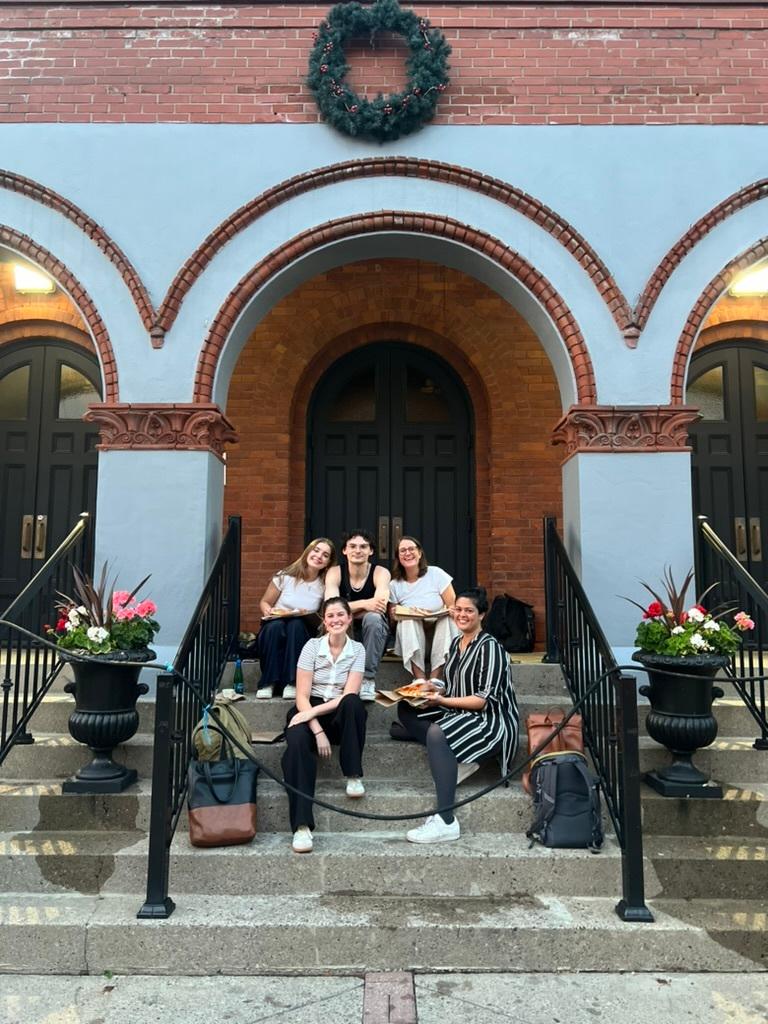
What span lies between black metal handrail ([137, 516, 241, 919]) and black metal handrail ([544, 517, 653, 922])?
7.49ft

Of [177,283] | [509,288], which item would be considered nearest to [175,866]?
[177,283]

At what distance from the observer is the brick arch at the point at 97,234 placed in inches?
232

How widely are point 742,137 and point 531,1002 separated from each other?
252 inches

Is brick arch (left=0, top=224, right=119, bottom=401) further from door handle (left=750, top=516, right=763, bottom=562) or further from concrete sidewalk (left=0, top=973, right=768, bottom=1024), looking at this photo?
door handle (left=750, top=516, right=763, bottom=562)

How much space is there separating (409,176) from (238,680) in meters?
4.23

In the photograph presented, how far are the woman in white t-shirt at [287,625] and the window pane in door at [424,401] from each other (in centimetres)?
312

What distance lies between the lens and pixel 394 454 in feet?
26.7

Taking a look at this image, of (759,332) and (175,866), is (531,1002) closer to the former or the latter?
(175,866)

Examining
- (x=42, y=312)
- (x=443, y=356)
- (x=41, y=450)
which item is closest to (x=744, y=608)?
(x=443, y=356)

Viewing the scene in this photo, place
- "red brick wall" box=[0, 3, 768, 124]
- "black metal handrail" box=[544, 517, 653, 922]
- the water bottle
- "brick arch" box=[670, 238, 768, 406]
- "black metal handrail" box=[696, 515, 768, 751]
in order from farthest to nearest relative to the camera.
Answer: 1. "red brick wall" box=[0, 3, 768, 124]
2. "brick arch" box=[670, 238, 768, 406]
3. the water bottle
4. "black metal handrail" box=[696, 515, 768, 751]
5. "black metal handrail" box=[544, 517, 653, 922]

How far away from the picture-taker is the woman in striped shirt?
13.6ft

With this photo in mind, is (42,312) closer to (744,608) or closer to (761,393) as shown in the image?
(744,608)

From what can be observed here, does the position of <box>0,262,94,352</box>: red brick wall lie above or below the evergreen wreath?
Answer: below

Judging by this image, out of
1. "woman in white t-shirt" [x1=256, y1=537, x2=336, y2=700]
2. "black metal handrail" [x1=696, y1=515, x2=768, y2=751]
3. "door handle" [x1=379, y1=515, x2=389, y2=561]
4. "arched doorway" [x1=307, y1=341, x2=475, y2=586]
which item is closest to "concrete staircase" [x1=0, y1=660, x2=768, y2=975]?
"black metal handrail" [x1=696, y1=515, x2=768, y2=751]
